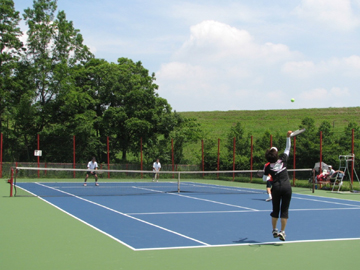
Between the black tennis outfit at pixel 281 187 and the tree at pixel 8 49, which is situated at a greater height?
the tree at pixel 8 49

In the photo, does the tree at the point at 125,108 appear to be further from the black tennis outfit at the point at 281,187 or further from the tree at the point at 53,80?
the black tennis outfit at the point at 281,187

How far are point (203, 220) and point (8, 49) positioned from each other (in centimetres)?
2972

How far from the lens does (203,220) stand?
1052 centimetres

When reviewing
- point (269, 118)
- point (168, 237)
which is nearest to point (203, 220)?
point (168, 237)

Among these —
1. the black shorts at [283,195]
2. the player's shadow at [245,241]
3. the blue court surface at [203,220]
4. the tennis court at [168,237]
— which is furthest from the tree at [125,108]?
the black shorts at [283,195]

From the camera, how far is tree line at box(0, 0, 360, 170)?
32.8 m

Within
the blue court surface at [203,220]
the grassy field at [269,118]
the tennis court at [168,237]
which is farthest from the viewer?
the grassy field at [269,118]

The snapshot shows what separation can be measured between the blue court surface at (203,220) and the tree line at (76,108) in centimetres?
1729

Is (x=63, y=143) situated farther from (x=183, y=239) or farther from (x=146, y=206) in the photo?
(x=183, y=239)

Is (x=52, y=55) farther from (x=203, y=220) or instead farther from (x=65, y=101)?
(x=203, y=220)

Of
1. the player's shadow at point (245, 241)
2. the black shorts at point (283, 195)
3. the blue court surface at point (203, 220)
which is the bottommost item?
the blue court surface at point (203, 220)

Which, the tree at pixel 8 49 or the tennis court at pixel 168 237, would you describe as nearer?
the tennis court at pixel 168 237

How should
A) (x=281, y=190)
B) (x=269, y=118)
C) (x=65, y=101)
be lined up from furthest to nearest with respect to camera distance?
(x=269, y=118)
(x=65, y=101)
(x=281, y=190)

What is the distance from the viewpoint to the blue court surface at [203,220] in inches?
315
